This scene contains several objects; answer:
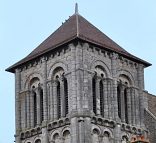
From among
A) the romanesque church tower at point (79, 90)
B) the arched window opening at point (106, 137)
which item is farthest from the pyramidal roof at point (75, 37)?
the arched window opening at point (106, 137)

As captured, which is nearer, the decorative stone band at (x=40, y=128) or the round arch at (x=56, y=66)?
the decorative stone band at (x=40, y=128)

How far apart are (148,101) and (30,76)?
29.2 ft

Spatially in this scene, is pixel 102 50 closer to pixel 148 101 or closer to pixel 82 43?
pixel 82 43

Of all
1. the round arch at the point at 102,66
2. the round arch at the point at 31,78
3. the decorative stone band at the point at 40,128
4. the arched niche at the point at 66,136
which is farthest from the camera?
the round arch at the point at 31,78

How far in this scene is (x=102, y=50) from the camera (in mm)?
59312

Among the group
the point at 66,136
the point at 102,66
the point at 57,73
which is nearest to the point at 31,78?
the point at 57,73

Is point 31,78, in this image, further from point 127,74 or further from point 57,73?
point 127,74

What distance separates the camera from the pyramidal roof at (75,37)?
58625 mm

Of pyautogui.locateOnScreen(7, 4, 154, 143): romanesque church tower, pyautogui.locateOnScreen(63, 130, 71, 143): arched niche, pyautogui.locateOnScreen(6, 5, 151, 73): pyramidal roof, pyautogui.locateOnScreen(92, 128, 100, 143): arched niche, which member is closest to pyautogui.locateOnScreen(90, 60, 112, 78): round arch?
pyautogui.locateOnScreen(7, 4, 154, 143): romanesque church tower

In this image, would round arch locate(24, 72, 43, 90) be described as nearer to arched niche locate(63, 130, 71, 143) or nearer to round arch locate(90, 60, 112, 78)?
round arch locate(90, 60, 112, 78)

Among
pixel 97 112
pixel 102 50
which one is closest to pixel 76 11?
pixel 102 50

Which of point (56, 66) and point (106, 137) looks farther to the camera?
point (56, 66)

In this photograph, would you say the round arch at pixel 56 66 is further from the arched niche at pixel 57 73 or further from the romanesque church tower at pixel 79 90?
the arched niche at pixel 57 73

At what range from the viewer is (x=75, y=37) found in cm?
5734
